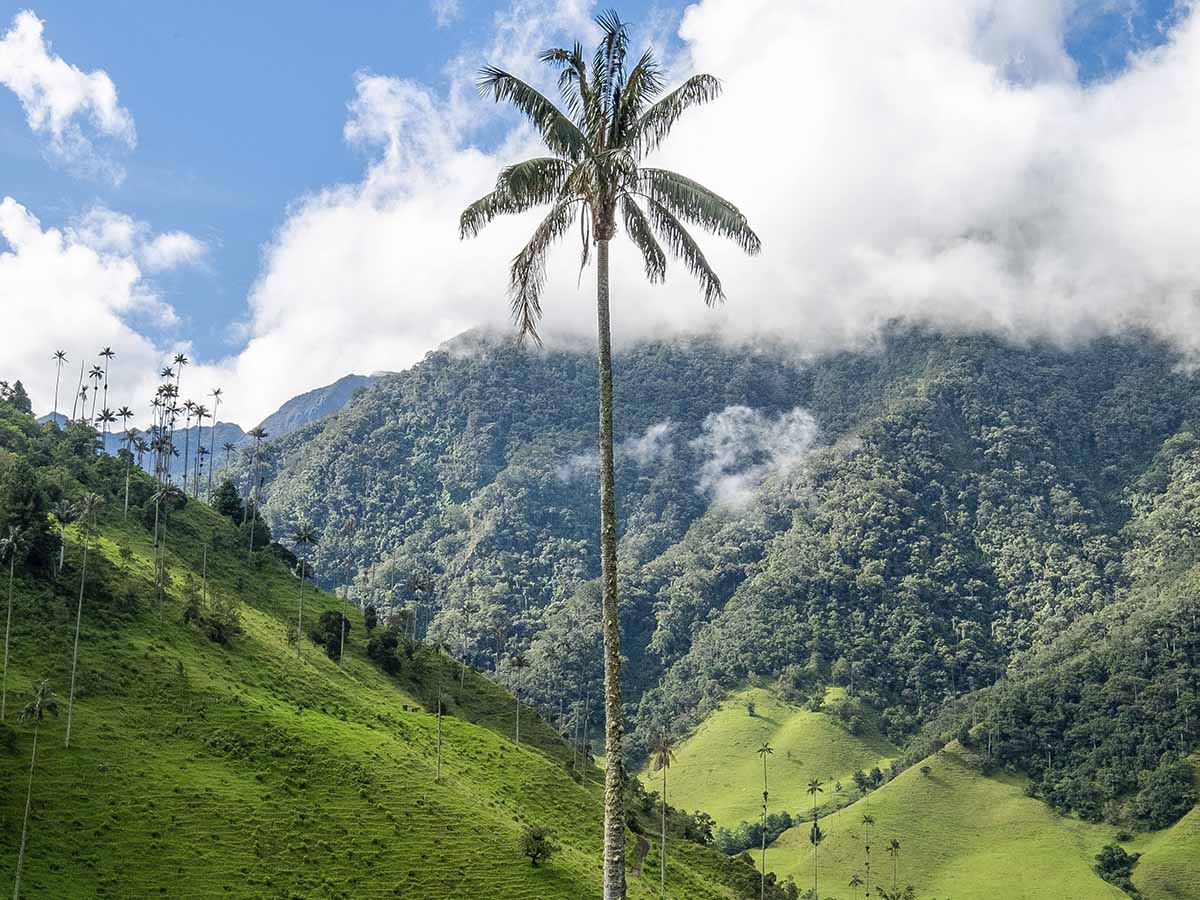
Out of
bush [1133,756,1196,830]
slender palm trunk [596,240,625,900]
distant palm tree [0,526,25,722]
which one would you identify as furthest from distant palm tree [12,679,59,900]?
bush [1133,756,1196,830]

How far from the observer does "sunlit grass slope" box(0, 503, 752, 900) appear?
69.1 metres

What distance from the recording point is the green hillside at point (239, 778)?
6944 centimetres

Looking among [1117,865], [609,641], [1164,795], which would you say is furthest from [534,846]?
[1164,795]

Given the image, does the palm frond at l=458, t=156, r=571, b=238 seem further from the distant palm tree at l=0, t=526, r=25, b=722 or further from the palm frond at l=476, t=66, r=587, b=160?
the distant palm tree at l=0, t=526, r=25, b=722

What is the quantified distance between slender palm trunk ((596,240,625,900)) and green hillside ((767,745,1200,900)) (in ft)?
526

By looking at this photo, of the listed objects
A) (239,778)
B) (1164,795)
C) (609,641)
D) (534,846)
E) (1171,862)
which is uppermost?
(609,641)

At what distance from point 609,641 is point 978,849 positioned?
181600 millimetres

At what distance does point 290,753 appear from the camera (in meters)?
85.7

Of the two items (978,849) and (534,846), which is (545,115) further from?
(978,849)

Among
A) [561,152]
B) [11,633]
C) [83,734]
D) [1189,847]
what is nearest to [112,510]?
[11,633]

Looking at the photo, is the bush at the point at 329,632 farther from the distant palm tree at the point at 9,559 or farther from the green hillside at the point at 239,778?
the distant palm tree at the point at 9,559

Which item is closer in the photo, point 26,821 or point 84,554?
point 26,821

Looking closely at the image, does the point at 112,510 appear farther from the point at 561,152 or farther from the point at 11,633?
the point at 561,152

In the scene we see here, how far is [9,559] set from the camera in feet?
294
